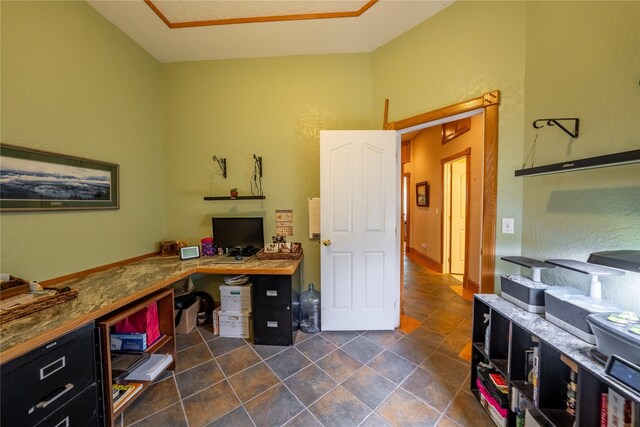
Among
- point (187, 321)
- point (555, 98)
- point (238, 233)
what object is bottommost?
point (187, 321)

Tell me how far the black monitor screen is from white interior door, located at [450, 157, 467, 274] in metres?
3.48

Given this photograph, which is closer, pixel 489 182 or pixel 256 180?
pixel 489 182

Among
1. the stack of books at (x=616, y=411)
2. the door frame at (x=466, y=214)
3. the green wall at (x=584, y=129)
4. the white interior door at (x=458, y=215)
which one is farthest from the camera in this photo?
the white interior door at (x=458, y=215)

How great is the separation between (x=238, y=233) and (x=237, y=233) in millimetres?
11

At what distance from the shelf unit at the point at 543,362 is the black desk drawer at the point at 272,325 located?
4.87 ft

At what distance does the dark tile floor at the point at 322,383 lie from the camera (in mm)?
1386

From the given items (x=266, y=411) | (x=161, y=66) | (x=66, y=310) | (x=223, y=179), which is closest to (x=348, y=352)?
(x=266, y=411)

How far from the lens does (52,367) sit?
1006 millimetres

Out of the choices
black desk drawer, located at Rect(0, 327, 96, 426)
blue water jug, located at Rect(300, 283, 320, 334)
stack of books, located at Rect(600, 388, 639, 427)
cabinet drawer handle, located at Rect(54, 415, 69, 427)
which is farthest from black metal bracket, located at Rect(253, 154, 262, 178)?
stack of books, located at Rect(600, 388, 639, 427)

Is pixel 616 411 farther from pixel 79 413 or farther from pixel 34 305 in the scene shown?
pixel 34 305

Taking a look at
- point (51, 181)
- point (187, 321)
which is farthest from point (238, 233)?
point (51, 181)

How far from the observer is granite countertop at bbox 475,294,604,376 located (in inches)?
35.5

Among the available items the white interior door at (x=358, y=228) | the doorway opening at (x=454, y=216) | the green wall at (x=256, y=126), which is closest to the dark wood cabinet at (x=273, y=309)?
the white interior door at (x=358, y=228)

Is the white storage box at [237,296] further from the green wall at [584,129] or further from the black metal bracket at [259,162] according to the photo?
the green wall at [584,129]
